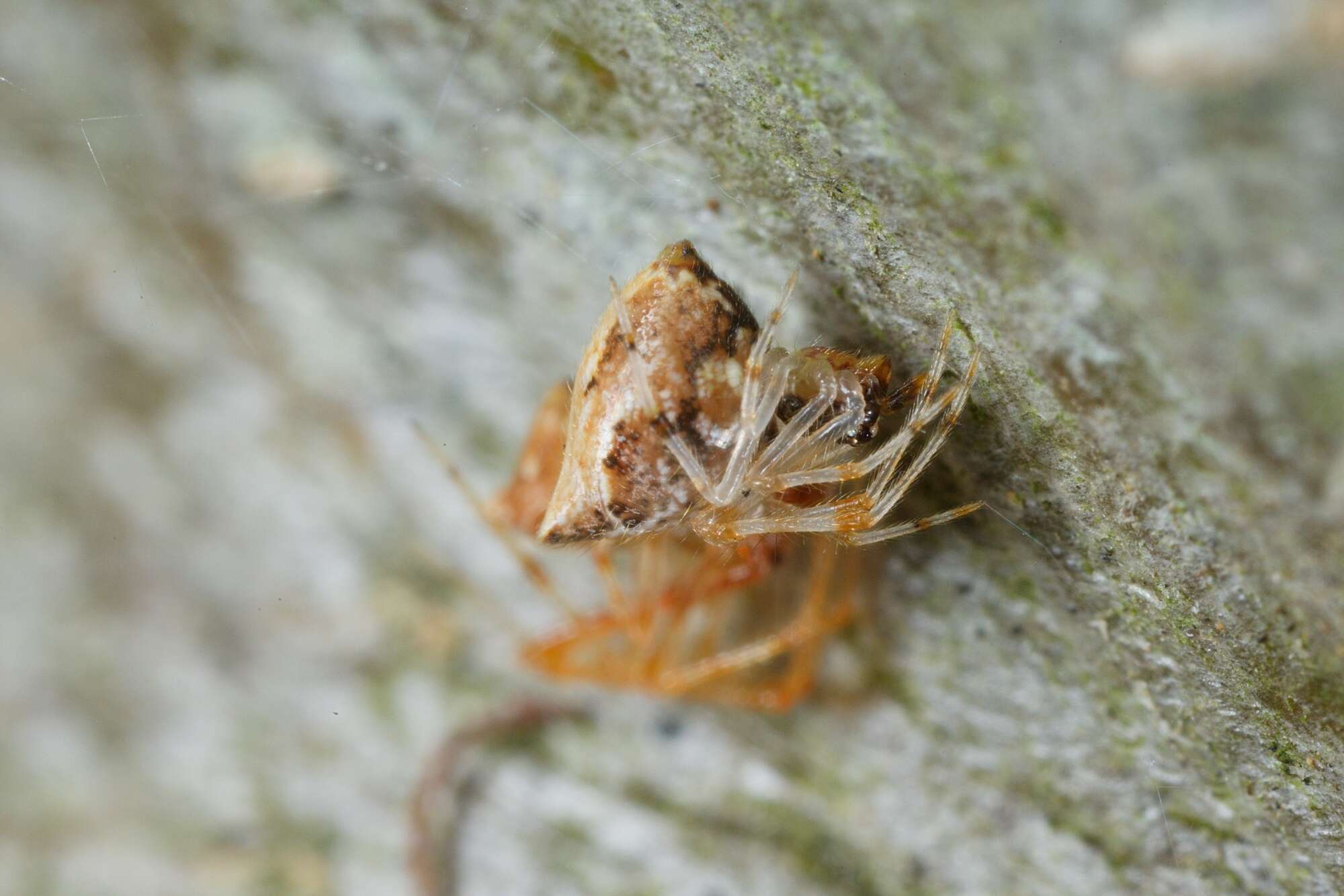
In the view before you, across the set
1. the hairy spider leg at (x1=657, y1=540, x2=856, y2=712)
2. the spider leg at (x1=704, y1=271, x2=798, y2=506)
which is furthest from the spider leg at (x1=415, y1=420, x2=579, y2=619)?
the spider leg at (x1=704, y1=271, x2=798, y2=506)

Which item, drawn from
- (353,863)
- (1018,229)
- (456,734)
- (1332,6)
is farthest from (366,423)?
(1332,6)

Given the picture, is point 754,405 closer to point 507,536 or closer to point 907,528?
point 907,528

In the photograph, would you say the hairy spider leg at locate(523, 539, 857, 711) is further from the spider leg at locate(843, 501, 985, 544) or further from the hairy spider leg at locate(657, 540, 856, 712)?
the spider leg at locate(843, 501, 985, 544)

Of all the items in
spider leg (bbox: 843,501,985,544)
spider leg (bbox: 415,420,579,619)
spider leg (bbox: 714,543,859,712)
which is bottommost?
spider leg (bbox: 415,420,579,619)

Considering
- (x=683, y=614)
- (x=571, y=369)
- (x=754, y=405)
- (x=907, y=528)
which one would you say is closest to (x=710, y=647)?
(x=683, y=614)

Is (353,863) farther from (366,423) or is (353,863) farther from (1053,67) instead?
(1053,67)
